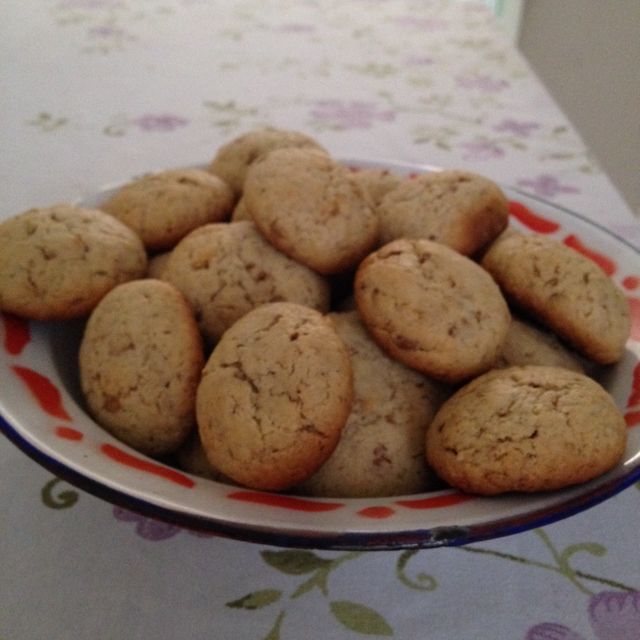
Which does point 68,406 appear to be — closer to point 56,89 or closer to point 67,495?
point 67,495

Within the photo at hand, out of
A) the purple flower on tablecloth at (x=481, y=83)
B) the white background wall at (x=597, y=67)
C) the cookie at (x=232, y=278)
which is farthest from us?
the white background wall at (x=597, y=67)

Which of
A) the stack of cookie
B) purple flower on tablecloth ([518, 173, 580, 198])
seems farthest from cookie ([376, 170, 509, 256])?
purple flower on tablecloth ([518, 173, 580, 198])

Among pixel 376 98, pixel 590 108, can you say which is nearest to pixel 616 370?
pixel 376 98

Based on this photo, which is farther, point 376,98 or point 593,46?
point 593,46

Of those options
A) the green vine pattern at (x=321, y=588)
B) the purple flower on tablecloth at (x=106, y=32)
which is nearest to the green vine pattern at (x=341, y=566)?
the green vine pattern at (x=321, y=588)

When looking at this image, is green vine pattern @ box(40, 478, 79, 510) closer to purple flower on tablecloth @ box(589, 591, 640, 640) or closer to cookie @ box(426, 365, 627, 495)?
cookie @ box(426, 365, 627, 495)

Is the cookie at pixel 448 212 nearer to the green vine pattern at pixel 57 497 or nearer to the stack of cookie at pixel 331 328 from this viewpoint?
the stack of cookie at pixel 331 328

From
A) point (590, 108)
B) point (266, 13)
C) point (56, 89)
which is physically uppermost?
point (266, 13)

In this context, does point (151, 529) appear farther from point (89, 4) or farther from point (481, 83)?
point (89, 4)
